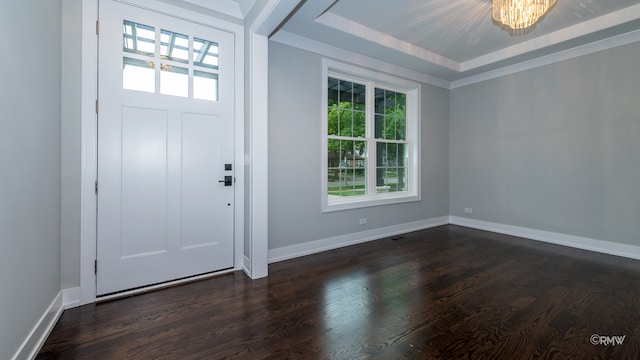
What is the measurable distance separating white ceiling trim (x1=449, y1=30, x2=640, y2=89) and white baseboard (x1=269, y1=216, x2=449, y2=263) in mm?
2604

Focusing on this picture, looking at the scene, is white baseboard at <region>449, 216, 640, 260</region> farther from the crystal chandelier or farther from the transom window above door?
the transom window above door

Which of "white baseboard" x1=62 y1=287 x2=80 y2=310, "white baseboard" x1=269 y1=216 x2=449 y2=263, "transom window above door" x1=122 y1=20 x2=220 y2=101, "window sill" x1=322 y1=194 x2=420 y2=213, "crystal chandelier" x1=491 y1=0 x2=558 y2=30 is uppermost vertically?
"crystal chandelier" x1=491 y1=0 x2=558 y2=30

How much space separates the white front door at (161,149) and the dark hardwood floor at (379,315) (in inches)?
13.5

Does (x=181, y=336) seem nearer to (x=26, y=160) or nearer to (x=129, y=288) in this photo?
(x=129, y=288)

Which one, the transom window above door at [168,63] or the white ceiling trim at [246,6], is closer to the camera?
the transom window above door at [168,63]

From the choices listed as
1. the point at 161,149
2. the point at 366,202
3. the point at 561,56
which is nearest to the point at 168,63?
the point at 161,149

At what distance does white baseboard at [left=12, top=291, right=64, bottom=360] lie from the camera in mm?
1543

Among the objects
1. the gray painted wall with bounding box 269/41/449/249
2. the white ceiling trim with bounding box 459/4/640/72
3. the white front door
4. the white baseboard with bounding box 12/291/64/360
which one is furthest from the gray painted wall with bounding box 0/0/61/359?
the white ceiling trim with bounding box 459/4/640/72

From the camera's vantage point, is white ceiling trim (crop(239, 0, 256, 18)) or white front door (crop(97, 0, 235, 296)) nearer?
white front door (crop(97, 0, 235, 296))

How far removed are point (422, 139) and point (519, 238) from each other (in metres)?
2.16

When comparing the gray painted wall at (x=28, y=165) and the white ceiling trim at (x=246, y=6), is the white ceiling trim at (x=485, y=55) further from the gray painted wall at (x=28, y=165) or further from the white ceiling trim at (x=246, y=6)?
the gray painted wall at (x=28, y=165)

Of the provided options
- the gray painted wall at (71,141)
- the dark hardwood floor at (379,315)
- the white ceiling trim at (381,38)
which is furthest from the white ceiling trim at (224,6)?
the dark hardwood floor at (379,315)

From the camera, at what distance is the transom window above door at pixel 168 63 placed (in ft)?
8.00

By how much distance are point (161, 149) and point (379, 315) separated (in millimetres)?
2385
